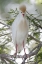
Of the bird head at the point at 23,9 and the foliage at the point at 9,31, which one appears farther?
the foliage at the point at 9,31

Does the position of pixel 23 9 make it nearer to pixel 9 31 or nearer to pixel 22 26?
pixel 22 26

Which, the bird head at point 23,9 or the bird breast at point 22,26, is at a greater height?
the bird head at point 23,9

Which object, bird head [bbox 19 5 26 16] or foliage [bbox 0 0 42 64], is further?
foliage [bbox 0 0 42 64]

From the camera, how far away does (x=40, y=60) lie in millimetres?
975

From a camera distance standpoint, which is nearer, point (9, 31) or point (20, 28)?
point (20, 28)

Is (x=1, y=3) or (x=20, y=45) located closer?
(x=1, y=3)

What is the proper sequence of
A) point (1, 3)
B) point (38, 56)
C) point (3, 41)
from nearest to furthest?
point (1, 3)
point (38, 56)
point (3, 41)

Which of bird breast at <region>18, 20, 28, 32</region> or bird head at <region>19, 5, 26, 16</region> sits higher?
bird head at <region>19, 5, 26, 16</region>

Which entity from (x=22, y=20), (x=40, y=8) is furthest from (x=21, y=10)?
(x=40, y=8)

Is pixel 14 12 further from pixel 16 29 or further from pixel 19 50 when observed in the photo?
pixel 19 50

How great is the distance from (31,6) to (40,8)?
49 millimetres

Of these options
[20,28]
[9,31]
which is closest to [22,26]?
[20,28]

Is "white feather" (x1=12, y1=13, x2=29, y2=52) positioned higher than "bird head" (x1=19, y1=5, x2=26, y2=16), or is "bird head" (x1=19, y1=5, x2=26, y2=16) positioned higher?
"bird head" (x1=19, y1=5, x2=26, y2=16)

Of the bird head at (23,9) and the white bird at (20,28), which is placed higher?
the bird head at (23,9)
